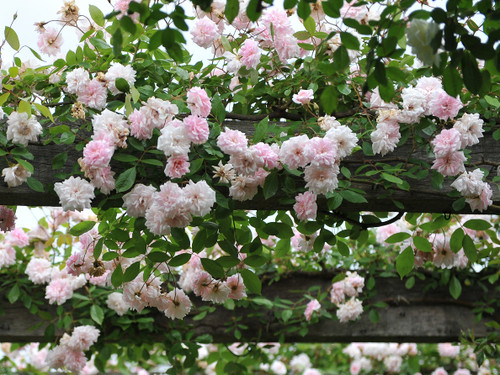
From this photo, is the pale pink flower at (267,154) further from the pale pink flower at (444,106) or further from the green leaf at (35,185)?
the green leaf at (35,185)

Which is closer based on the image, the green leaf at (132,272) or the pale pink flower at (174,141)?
the pale pink flower at (174,141)

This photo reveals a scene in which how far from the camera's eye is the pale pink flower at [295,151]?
5.04 feet

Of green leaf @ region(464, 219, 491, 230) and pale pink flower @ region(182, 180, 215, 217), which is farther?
green leaf @ region(464, 219, 491, 230)

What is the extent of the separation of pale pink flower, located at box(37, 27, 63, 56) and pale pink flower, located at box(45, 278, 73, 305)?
1085 millimetres

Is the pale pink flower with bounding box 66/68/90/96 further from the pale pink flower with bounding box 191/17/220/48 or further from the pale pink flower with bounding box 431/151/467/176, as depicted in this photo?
the pale pink flower with bounding box 431/151/467/176

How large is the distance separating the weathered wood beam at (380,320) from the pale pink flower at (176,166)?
1637 mm

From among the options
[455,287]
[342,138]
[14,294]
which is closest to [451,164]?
[342,138]

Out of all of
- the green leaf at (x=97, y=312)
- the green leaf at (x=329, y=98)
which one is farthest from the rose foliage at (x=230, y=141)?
the green leaf at (x=97, y=312)

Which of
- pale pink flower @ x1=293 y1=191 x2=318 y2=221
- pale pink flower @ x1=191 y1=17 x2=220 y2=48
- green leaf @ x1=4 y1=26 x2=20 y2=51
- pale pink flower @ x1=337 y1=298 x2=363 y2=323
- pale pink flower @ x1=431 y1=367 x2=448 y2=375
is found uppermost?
pale pink flower @ x1=191 y1=17 x2=220 y2=48

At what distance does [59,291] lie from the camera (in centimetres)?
275

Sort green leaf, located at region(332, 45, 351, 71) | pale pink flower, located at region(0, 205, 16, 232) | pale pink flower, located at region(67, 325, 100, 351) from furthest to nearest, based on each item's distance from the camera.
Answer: pale pink flower, located at region(67, 325, 100, 351) → pale pink flower, located at region(0, 205, 16, 232) → green leaf, located at region(332, 45, 351, 71)

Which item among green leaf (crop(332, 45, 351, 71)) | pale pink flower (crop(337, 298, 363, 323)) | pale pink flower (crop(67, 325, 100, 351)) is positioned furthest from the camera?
pale pink flower (crop(337, 298, 363, 323))

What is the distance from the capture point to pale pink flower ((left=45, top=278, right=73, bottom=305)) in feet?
8.97

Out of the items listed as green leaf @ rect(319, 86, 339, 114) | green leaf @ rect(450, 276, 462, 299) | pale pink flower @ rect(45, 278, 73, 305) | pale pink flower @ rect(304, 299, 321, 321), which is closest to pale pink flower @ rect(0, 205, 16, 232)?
pale pink flower @ rect(45, 278, 73, 305)
